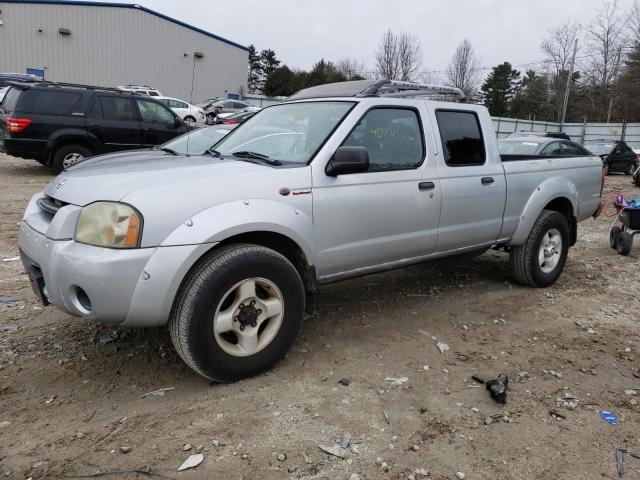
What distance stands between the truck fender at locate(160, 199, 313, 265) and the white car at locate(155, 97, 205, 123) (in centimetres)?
2701

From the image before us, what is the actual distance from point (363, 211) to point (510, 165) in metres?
1.93

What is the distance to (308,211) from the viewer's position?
10.9 feet

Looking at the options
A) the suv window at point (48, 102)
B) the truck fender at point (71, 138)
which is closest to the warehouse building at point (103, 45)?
the suv window at point (48, 102)

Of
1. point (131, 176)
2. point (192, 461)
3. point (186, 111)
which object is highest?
point (186, 111)

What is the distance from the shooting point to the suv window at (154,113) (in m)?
11.6

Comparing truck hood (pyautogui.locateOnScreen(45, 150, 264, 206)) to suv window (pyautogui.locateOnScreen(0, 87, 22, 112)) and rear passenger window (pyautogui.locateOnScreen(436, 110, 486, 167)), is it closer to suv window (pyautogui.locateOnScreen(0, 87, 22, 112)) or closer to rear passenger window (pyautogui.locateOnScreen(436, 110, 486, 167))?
rear passenger window (pyautogui.locateOnScreen(436, 110, 486, 167))

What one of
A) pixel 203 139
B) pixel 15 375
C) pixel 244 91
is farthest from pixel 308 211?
pixel 244 91

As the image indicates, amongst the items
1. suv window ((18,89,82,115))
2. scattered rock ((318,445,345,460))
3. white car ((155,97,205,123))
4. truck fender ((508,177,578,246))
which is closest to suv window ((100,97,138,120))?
suv window ((18,89,82,115))

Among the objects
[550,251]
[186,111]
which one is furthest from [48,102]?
[186,111]

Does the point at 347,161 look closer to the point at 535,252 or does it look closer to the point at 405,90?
the point at 405,90

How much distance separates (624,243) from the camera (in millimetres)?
7184

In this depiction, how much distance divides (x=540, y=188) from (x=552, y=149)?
20.7 ft

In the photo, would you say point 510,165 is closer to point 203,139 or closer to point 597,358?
point 597,358

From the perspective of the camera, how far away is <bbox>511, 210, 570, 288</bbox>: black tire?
16.7ft
